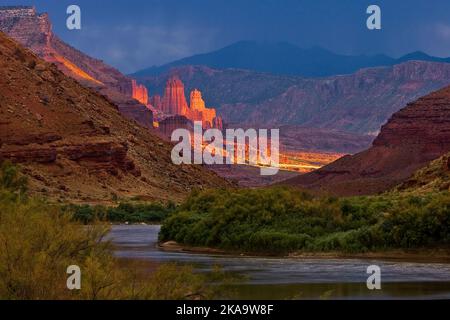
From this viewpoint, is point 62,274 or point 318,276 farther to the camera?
point 318,276

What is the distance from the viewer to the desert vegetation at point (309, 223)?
51.4 meters

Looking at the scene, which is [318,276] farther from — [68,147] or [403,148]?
[403,148]

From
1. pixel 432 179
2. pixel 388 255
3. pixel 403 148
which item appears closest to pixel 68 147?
pixel 432 179

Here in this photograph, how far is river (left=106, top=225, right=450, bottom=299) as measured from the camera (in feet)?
110

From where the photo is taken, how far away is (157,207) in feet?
331

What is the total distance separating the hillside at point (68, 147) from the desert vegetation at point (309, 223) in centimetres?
3983

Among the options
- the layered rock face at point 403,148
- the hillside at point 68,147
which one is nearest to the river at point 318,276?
the hillside at point 68,147

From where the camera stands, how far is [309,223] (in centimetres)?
5678

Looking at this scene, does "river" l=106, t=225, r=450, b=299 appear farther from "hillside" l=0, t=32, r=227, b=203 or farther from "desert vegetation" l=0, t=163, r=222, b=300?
"hillside" l=0, t=32, r=227, b=203

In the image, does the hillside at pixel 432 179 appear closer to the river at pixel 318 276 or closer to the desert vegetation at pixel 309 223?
the desert vegetation at pixel 309 223

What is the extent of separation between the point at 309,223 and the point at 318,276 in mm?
16740

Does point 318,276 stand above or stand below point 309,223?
below

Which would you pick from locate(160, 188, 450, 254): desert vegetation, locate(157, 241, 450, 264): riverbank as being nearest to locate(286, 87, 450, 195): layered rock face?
locate(160, 188, 450, 254): desert vegetation
